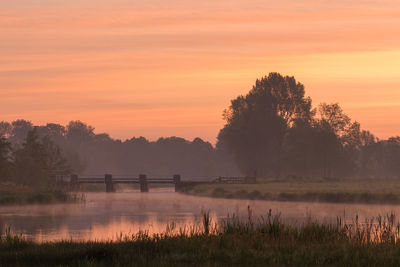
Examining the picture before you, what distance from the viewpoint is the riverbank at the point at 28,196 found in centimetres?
6425

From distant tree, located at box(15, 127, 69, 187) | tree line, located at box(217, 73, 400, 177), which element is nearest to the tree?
tree line, located at box(217, 73, 400, 177)

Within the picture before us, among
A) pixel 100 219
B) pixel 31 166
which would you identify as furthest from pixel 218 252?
pixel 31 166

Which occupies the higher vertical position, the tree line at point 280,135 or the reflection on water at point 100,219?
the tree line at point 280,135

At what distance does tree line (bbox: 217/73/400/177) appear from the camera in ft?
406

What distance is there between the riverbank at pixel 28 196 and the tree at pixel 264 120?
55.6 meters

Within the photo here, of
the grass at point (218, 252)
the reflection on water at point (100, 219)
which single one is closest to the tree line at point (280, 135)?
the reflection on water at point (100, 219)

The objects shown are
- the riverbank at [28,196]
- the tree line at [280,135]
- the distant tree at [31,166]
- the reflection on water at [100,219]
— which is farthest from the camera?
the tree line at [280,135]

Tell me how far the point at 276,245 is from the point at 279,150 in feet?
336

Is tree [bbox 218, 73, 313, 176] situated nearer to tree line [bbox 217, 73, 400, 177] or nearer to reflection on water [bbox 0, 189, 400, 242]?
tree line [bbox 217, 73, 400, 177]

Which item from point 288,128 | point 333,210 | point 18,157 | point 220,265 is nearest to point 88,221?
point 333,210

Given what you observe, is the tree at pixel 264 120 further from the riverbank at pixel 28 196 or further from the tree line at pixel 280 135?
the riverbank at pixel 28 196

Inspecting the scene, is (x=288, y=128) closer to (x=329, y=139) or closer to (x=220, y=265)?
(x=329, y=139)

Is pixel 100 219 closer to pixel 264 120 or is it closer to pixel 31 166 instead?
pixel 31 166

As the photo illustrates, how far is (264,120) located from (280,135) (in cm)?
439
